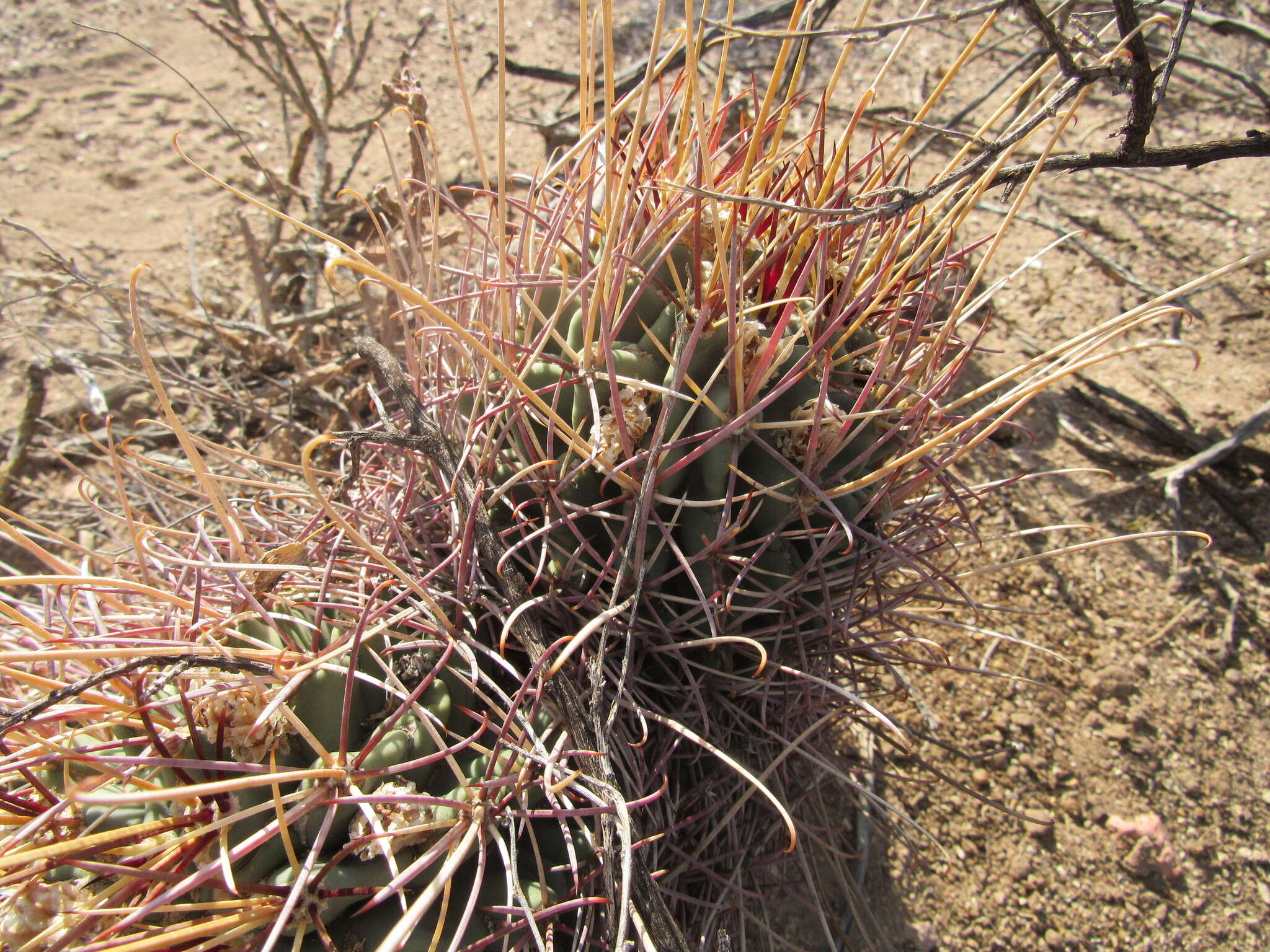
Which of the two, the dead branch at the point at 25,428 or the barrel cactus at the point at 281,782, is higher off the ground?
the barrel cactus at the point at 281,782

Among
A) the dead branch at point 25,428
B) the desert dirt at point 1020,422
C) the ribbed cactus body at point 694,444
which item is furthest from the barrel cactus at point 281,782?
the dead branch at point 25,428

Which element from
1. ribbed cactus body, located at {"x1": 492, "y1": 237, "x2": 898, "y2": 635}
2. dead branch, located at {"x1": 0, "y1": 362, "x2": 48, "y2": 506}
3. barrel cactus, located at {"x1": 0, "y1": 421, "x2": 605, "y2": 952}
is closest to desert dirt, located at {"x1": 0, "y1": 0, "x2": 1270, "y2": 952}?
dead branch, located at {"x1": 0, "y1": 362, "x2": 48, "y2": 506}

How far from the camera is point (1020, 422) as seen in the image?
1.72 m

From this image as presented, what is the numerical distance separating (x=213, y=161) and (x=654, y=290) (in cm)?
199

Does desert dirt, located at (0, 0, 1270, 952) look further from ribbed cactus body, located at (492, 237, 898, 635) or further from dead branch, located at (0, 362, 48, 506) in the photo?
ribbed cactus body, located at (492, 237, 898, 635)

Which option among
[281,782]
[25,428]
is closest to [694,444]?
[281,782]

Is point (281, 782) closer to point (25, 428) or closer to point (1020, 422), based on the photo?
point (25, 428)

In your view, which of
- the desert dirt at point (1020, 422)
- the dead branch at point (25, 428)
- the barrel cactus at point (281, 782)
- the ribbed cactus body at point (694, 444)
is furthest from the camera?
the dead branch at point (25, 428)

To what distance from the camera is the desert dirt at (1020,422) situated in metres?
1.16

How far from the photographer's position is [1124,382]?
1751 mm

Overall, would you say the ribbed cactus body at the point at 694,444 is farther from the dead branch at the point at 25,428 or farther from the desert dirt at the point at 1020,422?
the dead branch at the point at 25,428

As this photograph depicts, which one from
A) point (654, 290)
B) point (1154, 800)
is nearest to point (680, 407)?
point (654, 290)

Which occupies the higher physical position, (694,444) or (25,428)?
(694,444)

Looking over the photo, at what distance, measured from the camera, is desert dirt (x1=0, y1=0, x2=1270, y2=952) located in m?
1.16
